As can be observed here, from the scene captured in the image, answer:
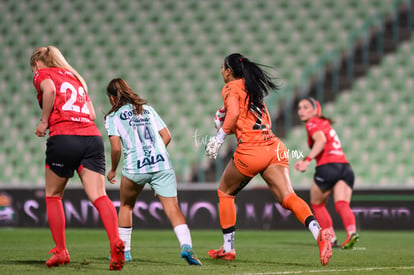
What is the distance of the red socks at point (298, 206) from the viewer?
255 inches

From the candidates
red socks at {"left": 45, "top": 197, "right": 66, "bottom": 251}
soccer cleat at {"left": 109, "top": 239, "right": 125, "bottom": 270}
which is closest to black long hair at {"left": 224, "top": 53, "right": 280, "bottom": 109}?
soccer cleat at {"left": 109, "top": 239, "right": 125, "bottom": 270}

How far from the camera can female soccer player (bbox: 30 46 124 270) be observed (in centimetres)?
601

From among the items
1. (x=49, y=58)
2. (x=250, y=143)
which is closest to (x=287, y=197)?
(x=250, y=143)

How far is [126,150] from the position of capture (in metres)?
6.64

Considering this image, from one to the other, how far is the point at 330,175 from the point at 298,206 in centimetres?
313

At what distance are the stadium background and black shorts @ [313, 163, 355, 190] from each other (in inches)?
209

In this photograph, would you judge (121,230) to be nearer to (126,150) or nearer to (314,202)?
(126,150)

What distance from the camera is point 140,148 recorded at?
6.58 m

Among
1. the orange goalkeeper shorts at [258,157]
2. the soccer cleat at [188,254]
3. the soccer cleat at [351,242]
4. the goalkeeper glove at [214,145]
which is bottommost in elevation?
the soccer cleat at [351,242]

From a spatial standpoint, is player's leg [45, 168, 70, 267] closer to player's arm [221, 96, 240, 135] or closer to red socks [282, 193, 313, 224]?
player's arm [221, 96, 240, 135]

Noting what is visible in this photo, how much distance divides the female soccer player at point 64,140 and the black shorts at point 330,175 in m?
4.10

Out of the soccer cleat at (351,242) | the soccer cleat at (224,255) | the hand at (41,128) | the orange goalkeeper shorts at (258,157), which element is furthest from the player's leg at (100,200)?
the soccer cleat at (351,242)

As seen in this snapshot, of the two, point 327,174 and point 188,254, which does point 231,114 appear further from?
point 327,174

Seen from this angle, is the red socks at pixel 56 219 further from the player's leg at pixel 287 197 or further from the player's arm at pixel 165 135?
the player's leg at pixel 287 197
